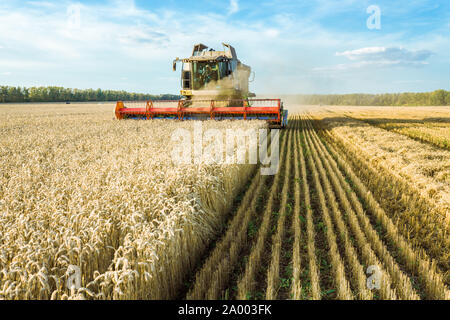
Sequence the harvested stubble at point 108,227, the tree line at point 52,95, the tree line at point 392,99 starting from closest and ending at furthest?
the harvested stubble at point 108,227, the tree line at point 52,95, the tree line at point 392,99

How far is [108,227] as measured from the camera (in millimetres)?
2588

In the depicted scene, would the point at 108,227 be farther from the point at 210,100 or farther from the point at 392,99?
the point at 392,99

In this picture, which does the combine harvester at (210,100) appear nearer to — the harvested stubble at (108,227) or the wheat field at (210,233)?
the wheat field at (210,233)

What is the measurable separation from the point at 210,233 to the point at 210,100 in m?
10.9

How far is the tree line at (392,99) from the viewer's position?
81.7 m

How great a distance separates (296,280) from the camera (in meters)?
3.01

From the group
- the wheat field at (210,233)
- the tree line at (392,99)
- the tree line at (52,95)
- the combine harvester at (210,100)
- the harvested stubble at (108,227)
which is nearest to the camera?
the harvested stubble at (108,227)

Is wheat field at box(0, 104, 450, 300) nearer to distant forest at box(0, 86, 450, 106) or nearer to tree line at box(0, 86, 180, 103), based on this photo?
distant forest at box(0, 86, 450, 106)

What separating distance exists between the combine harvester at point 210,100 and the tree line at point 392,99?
5255 cm

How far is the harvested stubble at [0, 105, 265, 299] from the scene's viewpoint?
211 centimetres

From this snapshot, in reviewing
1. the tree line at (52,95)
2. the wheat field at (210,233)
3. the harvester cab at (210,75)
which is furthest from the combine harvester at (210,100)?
the tree line at (52,95)
